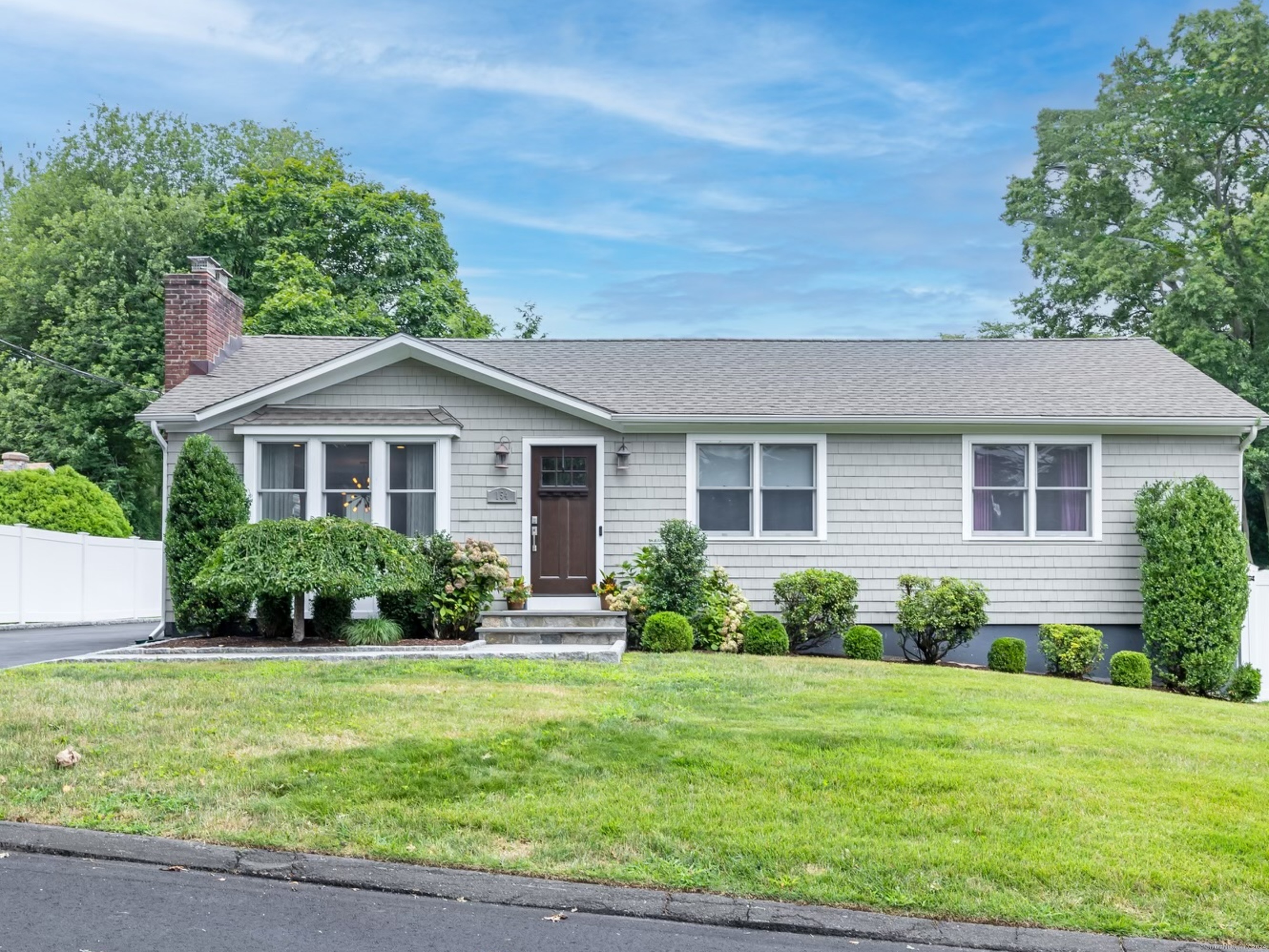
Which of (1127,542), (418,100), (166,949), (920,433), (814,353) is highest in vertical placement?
(418,100)

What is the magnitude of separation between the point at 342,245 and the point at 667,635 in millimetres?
21987

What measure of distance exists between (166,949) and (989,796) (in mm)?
4276

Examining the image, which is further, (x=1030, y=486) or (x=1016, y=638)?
(x=1030, y=486)

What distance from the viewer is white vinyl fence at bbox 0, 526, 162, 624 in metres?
18.6

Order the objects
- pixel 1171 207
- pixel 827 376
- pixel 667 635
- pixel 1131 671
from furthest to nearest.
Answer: pixel 1171 207
pixel 827 376
pixel 1131 671
pixel 667 635

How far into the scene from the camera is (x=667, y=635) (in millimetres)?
13391

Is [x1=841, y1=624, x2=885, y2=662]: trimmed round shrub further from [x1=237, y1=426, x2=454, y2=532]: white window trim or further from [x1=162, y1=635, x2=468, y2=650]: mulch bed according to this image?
[x1=237, y1=426, x2=454, y2=532]: white window trim

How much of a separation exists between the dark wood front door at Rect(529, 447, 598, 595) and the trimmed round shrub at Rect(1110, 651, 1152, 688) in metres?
6.46

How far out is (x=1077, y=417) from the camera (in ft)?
48.7

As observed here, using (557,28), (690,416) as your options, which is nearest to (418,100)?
(557,28)

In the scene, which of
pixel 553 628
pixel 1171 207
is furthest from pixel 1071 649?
pixel 1171 207

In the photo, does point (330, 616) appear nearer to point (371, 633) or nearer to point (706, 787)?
point (371, 633)

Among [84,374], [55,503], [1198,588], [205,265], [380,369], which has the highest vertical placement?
[84,374]

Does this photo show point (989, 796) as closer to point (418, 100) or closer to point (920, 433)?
point (920, 433)
